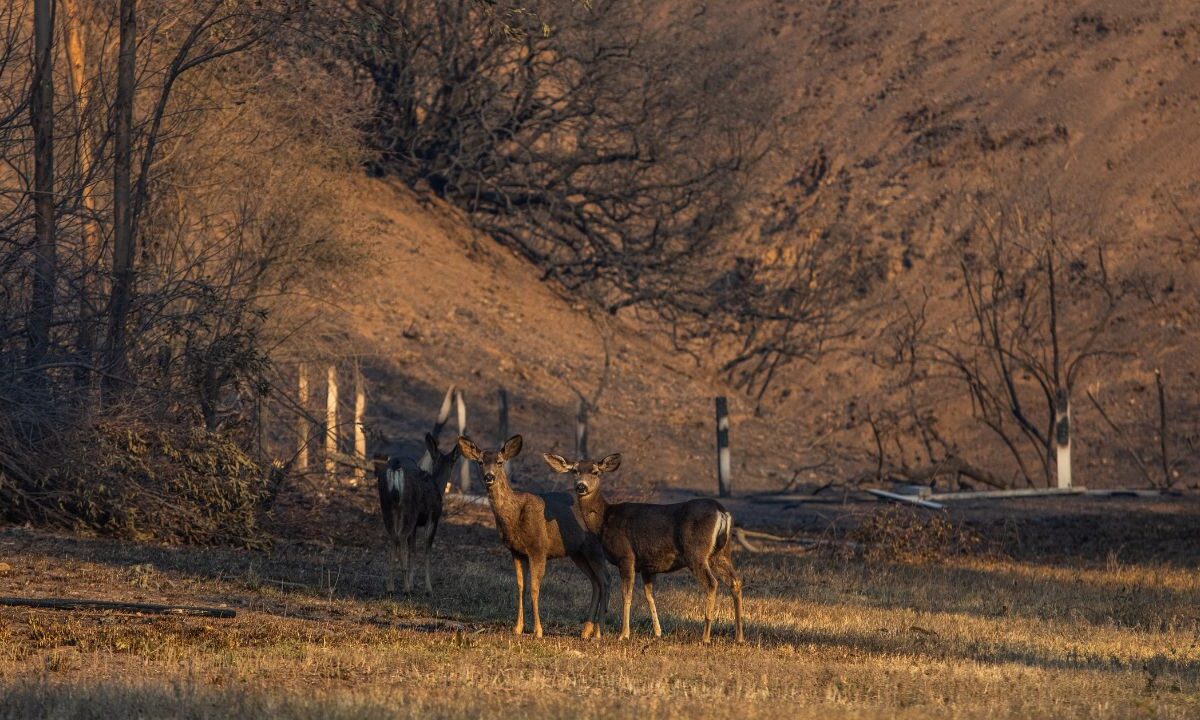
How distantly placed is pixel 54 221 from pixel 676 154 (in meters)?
Result: 25.2

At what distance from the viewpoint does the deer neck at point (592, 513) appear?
13055 mm

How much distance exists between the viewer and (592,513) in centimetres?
1309

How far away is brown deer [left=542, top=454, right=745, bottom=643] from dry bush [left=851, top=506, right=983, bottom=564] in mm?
9282

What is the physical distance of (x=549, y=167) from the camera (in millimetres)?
43281

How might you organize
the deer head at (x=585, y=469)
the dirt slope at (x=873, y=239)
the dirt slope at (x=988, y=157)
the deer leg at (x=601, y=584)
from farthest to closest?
1. the dirt slope at (x=988, y=157)
2. the dirt slope at (x=873, y=239)
3. the deer leg at (x=601, y=584)
4. the deer head at (x=585, y=469)

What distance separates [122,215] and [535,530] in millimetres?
9608

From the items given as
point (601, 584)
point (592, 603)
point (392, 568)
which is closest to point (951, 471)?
point (392, 568)

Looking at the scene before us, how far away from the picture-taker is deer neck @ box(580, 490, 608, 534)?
1305 cm

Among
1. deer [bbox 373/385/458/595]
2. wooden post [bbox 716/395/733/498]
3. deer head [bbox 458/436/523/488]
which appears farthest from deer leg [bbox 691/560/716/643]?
wooden post [bbox 716/395/733/498]

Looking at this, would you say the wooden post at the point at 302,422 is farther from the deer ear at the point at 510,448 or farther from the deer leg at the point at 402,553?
the deer ear at the point at 510,448

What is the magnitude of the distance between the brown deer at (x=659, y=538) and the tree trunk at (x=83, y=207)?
22.4 feet

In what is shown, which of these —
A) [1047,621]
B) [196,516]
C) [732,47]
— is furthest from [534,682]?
[732,47]

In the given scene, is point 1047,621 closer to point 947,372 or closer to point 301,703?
point 301,703

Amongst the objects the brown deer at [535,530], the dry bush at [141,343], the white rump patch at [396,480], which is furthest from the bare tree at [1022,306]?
the brown deer at [535,530]
